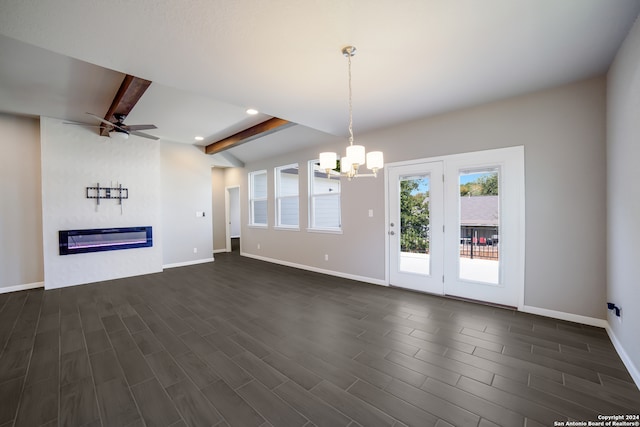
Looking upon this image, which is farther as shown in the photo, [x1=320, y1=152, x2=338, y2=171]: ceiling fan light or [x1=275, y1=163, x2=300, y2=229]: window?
[x1=275, y1=163, x2=300, y2=229]: window

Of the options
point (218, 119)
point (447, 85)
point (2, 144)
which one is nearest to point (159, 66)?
point (218, 119)

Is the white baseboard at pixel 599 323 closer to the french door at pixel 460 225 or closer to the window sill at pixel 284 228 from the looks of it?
the french door at pixel 460 225

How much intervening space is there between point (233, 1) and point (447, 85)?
7.52ft

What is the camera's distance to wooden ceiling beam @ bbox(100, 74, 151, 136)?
2.96 m

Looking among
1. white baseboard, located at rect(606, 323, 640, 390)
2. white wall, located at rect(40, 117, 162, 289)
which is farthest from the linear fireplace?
white baseboard, located at rect(606, 323, 640, 390)

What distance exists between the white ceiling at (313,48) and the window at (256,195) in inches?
156

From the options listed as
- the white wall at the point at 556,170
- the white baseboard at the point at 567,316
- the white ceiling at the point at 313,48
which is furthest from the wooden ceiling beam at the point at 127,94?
the white baseboard at the point at 567,316

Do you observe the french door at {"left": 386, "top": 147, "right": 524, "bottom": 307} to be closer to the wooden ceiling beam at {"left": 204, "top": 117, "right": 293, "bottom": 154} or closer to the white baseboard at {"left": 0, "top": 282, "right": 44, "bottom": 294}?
the wooden ceiling beam at {"left": 204, "top": 117, "right": 293, "bottom": 154}

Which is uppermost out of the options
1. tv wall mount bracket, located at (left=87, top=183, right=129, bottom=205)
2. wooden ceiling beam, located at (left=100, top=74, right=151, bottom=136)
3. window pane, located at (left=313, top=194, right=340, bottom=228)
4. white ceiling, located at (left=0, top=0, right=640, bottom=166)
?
wooden ceiling beam, located at (left=100, top=74, right=151, bottom=136)

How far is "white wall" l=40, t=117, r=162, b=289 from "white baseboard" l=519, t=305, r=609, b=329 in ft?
21.7

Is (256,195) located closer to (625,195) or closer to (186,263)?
(186,263)

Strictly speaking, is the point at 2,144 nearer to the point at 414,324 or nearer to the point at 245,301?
the point at 245,301

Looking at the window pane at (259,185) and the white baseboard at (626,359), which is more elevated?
the window pane at (259,185)

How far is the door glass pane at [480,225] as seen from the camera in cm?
338
